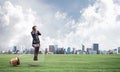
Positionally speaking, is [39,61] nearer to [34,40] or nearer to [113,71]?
[34,40]

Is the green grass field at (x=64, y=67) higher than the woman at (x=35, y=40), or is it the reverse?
the woman at (x=35, y=40)

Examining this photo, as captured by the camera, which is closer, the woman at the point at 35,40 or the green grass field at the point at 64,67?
the green grass field at the point at 64,67

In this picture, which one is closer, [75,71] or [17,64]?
[75,71]

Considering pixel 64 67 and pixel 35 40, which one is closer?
pixel 35 40

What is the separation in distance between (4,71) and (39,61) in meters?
4.91

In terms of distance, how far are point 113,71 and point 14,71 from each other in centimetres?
593

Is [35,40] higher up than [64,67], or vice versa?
[35,40]

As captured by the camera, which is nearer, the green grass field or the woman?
the green grass field

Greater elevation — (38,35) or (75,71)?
(38,35)

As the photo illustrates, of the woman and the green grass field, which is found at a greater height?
the woman

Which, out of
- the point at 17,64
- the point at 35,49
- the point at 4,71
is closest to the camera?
the point at 4,71

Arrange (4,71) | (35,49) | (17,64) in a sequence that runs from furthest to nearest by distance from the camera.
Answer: (17,64), (35,49), (4,71)

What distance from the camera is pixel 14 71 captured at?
2377 cm

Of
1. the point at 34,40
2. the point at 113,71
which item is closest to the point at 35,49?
the point at 34,40
